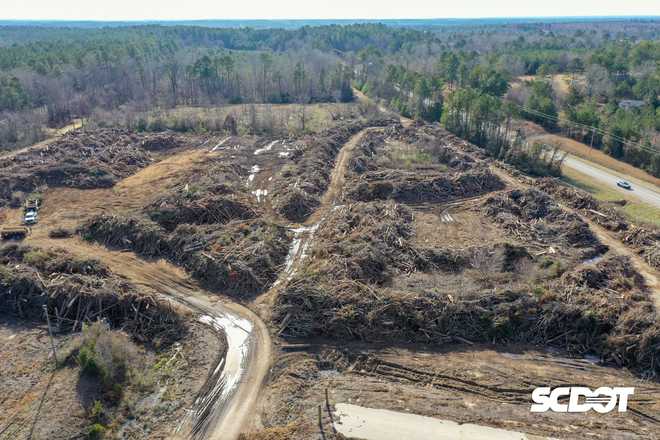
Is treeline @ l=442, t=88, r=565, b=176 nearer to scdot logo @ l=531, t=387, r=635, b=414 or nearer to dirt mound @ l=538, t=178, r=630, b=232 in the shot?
dirt mound @ l=538, t=178, r=630, b=232

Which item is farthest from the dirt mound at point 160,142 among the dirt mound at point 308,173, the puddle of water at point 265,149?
the dirt mound at point 308,173

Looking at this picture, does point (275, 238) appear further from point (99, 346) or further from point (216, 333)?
point (99, 346)

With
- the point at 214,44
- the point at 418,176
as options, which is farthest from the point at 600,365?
the point at 214,44

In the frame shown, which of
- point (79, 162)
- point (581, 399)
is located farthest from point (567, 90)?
point (79, 162)

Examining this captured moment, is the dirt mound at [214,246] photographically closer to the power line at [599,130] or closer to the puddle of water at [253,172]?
the puddle of water at [253,172]

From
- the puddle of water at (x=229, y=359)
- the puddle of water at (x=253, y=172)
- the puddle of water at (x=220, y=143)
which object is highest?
the puddle of water at (x=220, y=143)

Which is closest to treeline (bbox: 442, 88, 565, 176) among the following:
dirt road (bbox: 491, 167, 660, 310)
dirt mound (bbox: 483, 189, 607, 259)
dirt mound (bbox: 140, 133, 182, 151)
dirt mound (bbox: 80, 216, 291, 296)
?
dirt road (bbox: 491, 167, 660, 310)

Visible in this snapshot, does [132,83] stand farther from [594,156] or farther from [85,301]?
[594,156]
